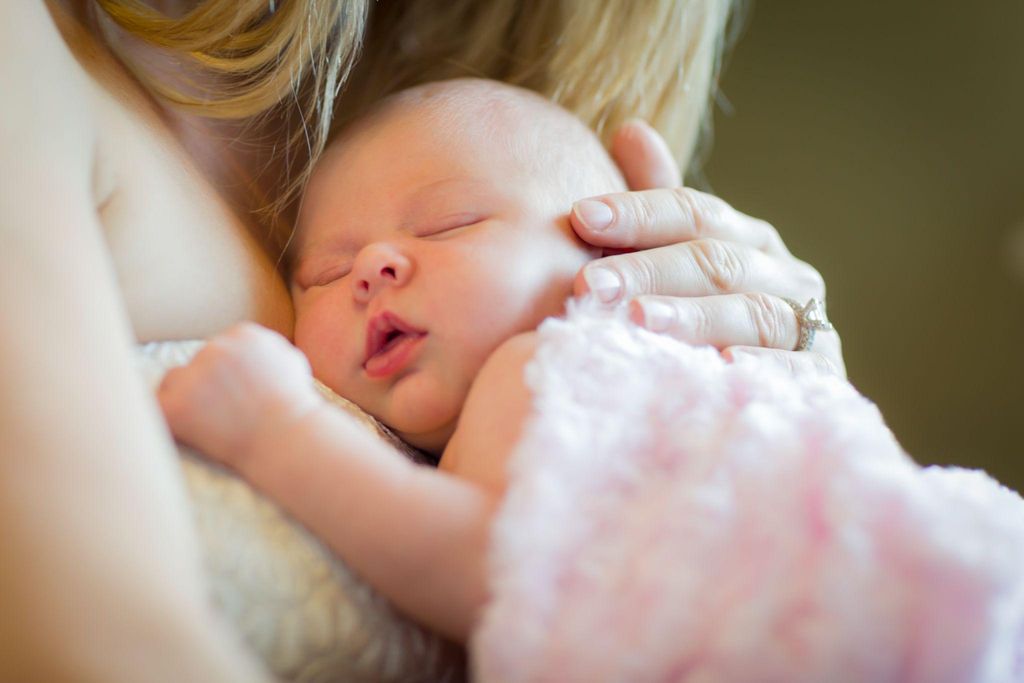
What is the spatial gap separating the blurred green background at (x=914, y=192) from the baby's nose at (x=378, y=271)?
3.67ft

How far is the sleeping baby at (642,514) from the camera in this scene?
1.61ft

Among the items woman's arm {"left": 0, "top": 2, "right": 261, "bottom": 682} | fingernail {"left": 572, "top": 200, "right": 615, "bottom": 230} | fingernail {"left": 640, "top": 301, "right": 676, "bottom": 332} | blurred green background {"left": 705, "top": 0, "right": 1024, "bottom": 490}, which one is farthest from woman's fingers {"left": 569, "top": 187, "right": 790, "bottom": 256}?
blurred green background {"left": 705, "top": 0, "right": 1024, "bottom": 490}

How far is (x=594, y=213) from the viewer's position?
83 centimetres

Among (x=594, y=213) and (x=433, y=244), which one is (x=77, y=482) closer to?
(x=433, y=244)

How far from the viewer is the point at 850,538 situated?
501 mm

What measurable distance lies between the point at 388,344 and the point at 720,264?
353mm

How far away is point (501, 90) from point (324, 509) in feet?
1.85

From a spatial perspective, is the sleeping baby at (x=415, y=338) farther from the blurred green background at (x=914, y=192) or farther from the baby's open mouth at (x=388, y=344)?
the blurred green background at (x=914, y=192)

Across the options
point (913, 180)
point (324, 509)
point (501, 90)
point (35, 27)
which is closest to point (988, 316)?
point (913, 180)

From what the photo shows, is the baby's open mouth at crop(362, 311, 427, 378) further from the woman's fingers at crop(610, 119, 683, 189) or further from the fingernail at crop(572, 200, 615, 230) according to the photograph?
the woman's fingers at crop(610, 119, 683, 189)

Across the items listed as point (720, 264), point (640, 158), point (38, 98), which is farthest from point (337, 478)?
point (640, 158)

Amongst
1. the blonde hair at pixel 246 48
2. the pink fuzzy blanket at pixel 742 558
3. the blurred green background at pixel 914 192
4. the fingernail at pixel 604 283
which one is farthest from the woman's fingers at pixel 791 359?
the blurred green background at pixel 914 192

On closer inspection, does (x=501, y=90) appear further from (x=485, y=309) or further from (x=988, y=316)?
(x=988, y=316)

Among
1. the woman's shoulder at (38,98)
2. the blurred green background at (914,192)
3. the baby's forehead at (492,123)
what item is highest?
the woman's shoulder at (38,98)
